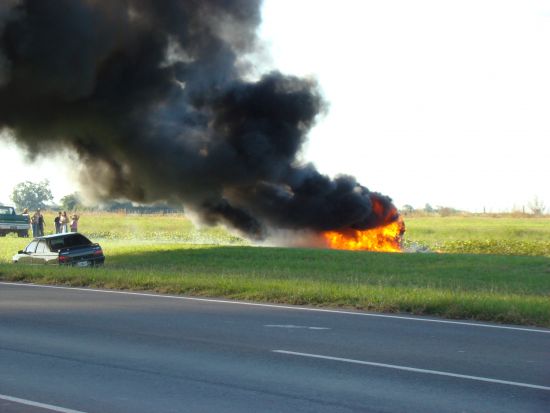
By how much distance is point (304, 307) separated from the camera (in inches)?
599

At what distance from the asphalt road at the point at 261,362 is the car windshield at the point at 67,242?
1207 cm

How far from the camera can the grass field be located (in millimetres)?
14688

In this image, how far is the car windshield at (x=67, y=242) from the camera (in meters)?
26.5

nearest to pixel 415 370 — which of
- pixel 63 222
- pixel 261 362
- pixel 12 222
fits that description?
pixel 261 362

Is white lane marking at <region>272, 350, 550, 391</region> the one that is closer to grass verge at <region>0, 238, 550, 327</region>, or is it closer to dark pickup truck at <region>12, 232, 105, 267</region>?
grass verge at <region>0, 238, 550, 327</region>

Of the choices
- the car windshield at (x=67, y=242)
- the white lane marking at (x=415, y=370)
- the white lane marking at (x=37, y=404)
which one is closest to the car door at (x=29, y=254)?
the car windshield at (x=67, y=242)

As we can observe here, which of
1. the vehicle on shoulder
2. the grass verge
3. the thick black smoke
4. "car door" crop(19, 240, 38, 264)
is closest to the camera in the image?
the grass verge

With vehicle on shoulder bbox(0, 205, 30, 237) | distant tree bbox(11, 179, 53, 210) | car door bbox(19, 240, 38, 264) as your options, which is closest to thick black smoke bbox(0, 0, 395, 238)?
car door bbox(19, 240, 38, 264)

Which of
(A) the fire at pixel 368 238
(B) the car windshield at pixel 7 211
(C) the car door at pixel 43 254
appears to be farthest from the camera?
(B) the car windshield at pixel 7 211

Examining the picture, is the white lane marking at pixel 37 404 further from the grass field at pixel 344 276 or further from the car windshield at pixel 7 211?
the car windshield at pixel 7 211

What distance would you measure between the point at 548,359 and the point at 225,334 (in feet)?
13.5

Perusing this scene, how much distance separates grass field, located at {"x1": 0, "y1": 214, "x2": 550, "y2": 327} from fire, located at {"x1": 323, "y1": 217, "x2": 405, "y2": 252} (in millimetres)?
2112

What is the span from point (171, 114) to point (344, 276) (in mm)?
17442

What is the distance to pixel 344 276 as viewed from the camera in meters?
22.6
